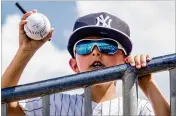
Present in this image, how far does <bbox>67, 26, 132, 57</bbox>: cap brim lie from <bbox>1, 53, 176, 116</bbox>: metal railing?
114cm

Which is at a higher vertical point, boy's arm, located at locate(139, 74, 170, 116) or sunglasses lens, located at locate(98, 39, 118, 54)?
sunglasses lens, located at locate(98, 39, 118, 54)

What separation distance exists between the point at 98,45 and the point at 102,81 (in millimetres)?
1157

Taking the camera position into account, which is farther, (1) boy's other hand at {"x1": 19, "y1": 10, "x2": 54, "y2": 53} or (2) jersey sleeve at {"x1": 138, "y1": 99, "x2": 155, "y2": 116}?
(1) boy's other hand at {"x1": 19, "y1": 10, "x2": 54, "y2": 53}

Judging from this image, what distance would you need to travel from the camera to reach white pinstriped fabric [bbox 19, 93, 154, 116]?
2850 millimetres

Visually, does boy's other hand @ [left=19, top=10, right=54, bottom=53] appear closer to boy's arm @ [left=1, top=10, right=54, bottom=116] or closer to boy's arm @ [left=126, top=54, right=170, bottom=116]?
boy's arm @ [left=1, top=10, right=54, bottom=116]

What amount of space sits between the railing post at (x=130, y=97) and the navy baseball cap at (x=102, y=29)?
4.36 feet

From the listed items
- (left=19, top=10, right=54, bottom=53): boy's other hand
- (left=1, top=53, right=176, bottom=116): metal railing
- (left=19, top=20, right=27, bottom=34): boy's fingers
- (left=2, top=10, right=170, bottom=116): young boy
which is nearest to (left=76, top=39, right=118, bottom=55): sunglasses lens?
(left=2, top=10, right=170, bottom=116): young boy

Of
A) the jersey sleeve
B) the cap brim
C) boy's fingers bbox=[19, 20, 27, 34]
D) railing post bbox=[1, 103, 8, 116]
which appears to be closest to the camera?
railing post bbox=[1, 103, 8, 116]

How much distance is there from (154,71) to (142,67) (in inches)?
2.1

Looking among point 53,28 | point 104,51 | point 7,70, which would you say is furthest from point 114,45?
point 7,70

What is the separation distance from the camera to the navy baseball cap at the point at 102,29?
332 cm

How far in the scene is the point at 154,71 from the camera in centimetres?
199

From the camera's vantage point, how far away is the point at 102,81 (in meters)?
2.04

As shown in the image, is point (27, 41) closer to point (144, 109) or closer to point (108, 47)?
point (108, 47)
